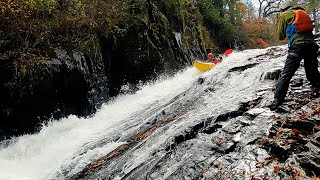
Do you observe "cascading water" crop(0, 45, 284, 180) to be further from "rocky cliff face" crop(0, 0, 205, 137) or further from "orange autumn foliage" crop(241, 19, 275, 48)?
"orange autumn foliage" crop(241, 19, 275, 48)

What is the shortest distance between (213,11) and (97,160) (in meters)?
25.0

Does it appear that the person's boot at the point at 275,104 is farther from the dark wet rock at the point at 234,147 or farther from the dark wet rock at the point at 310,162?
the dark wet rock at the point at 310,162

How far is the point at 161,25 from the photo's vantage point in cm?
1385

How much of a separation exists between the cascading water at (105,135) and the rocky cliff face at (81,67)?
565 millimetres

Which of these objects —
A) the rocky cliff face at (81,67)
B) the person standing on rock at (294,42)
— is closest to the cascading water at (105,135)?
the rocky cliff face at (81,67)

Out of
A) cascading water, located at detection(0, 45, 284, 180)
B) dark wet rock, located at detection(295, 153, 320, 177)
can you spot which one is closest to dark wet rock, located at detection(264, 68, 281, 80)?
cascading water, located at detection(0, 45, 284, 180)

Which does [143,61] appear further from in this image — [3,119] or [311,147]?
[311,147]

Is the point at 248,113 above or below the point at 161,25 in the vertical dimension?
below

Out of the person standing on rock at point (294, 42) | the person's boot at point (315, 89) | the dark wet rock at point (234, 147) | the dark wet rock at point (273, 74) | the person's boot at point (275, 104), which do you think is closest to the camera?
the dark wet rock at point (234, 147)

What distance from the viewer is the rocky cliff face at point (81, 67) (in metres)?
8.09

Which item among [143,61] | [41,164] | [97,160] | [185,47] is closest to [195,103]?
[97,160]

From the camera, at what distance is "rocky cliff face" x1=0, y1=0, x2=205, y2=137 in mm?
8086

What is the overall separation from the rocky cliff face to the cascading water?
565 millimetres

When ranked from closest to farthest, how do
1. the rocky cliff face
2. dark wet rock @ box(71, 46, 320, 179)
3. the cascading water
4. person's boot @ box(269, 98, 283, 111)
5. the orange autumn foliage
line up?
dark wet rock @ box(71, 46, 320, 179)
person's boot @ box(269, 98, 283, 111)
the cascading water
the rocky cliff face
the orange autumn foliage
